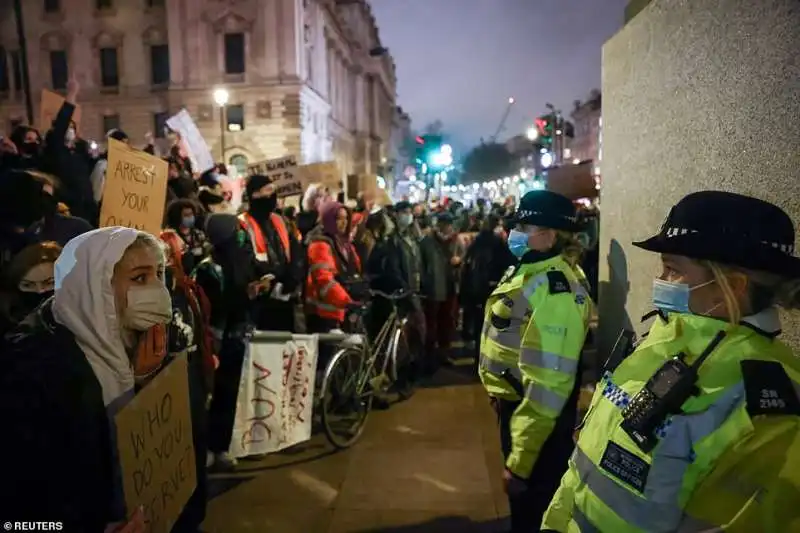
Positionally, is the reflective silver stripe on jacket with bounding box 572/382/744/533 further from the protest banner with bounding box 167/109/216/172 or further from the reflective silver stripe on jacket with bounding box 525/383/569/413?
the protest banner with bounding box 167/109/216/172

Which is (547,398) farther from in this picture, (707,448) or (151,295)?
(151,295)

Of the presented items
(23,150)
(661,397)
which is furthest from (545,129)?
(661,397)

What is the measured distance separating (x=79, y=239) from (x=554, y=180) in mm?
6209

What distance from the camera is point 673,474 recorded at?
1.55m

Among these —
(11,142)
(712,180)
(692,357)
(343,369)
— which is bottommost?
(343,369)

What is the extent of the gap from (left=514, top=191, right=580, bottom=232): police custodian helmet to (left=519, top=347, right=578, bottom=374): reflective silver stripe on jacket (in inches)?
29.8

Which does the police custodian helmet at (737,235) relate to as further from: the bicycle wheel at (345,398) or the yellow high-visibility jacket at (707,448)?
the bicycle wheel at (345,398)

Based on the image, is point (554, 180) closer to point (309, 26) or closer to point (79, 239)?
point (79, 239)

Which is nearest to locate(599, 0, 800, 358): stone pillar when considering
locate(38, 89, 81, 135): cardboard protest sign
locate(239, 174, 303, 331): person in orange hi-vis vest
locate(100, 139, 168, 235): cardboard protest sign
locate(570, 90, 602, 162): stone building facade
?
locate(239, 174, 303, 331): person in orange hi-vis vest

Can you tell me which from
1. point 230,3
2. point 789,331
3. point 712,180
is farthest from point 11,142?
point 230,3

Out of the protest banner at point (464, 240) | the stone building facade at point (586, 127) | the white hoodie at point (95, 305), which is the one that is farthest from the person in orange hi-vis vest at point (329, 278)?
the stone building facade at point (586, 127)

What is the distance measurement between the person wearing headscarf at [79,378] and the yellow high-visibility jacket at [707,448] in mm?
1520

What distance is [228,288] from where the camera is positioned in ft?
16.7

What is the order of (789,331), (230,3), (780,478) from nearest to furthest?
(780,478), (789,331), (230,3)
